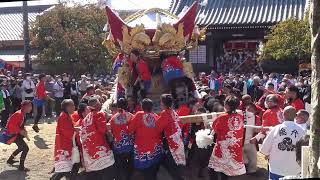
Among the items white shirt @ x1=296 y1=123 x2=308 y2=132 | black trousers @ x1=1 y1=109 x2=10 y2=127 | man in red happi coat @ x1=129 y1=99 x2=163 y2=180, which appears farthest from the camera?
black trousers @ x1=1 y1=109 x2=10 y2=127

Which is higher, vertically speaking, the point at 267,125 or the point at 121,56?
the point at 121,56

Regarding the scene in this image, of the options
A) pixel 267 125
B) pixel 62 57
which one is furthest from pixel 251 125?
pixel 62 57

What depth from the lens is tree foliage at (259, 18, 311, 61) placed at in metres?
17.0

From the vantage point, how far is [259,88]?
1446 cm

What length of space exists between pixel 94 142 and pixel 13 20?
95.5 ft

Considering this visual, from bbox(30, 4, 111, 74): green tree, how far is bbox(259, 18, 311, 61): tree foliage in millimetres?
6823

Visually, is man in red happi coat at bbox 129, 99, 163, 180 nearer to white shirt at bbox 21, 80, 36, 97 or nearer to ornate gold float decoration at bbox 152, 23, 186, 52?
ornate gold float decoration at bbox 152, 23, 186, 52

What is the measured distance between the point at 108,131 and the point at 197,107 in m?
1.66

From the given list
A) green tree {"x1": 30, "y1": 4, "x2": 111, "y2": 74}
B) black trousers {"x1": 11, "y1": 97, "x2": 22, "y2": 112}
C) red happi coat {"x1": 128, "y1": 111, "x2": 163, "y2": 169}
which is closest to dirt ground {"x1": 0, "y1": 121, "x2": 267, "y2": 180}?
red happi coat {"x1": 128, "y1": 111, "x2": 163, "y2": 169}

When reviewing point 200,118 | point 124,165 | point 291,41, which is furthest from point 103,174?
point 291,41

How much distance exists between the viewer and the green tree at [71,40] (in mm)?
18953

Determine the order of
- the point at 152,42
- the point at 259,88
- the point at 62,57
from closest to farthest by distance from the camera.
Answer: the point at 152,42 → the point at 259,88 → the point at 62,57

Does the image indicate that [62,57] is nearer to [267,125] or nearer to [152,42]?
[152,42]

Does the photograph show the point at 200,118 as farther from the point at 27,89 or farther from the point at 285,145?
the point at 27,89
